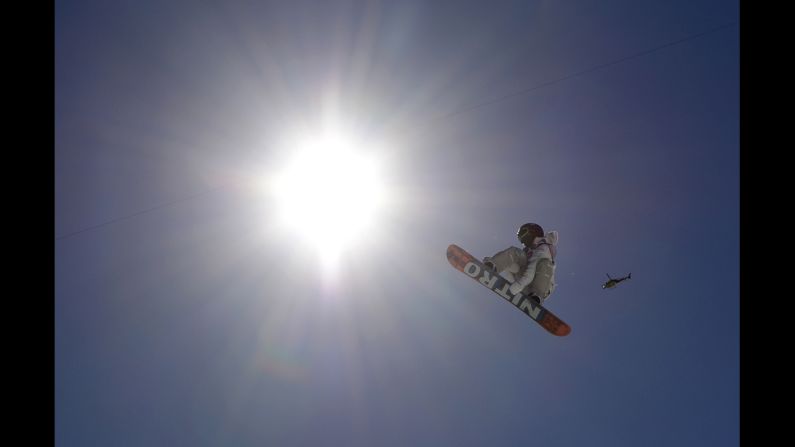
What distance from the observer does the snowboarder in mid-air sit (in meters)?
11.3

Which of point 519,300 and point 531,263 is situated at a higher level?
point 531,263

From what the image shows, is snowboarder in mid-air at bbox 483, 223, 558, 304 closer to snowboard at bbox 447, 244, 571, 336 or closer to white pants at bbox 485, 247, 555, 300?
white pants at bbox 485, 247, 555, 300

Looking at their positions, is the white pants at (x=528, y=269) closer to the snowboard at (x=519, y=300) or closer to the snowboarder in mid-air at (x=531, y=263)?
the snowboarder in mid-air at (x=531, y=263)

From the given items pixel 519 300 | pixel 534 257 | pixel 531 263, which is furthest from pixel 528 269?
pixel 519 300

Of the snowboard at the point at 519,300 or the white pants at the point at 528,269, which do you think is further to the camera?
the snowboard at the point at 519,300

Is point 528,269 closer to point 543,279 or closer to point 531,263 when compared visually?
point 531,263

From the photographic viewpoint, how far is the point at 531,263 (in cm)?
1129

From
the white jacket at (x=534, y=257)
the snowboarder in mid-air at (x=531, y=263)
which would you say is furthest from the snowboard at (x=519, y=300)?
the white jacket at (x=534, y=257)

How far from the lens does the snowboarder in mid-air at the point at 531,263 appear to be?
11.3m

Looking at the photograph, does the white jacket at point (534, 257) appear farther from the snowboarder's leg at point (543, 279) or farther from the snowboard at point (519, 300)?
the snowboard at point (519, 300)

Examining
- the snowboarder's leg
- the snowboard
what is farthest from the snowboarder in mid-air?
the snowboard

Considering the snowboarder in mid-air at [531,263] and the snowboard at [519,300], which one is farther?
the snowboard at [519,300]
